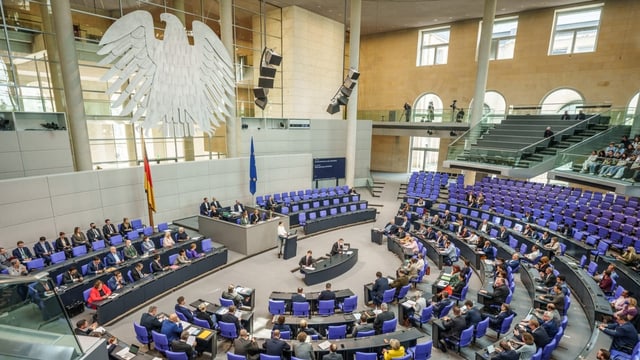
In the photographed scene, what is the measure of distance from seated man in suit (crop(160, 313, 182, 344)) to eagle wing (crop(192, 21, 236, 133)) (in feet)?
35.3

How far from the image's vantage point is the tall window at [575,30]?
2109 centimetres

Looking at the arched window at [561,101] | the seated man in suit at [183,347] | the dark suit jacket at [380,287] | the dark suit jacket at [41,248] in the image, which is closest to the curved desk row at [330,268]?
the dark suit jacket at [380,287]

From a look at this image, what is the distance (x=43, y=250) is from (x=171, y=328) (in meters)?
6.38

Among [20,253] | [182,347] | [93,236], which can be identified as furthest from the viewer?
[93,236]

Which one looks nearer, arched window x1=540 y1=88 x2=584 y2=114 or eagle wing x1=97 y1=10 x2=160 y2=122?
eagle wing x1=97 y1=10 x2=160 y2=122

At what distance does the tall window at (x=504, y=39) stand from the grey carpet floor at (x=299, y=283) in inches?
704

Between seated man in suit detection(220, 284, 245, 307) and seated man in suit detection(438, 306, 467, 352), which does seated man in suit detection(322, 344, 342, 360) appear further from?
seated man in suit detection(220, 284, 245, 307)

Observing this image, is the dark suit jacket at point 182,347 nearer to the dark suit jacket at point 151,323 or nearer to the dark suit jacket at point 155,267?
the dark suit jacket at point 151,323

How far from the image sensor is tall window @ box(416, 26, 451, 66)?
26.7 metres

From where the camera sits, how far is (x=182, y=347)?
21.4 ft

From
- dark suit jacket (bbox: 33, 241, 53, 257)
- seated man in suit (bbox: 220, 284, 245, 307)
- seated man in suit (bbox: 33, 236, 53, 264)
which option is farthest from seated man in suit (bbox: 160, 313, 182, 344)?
dark suit jacket (bbox: 33, 241, 53, 257)

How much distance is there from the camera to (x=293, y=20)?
20.7 meters

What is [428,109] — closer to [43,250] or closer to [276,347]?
[276,347]

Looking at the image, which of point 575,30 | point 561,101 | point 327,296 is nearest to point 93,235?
point 327,296
